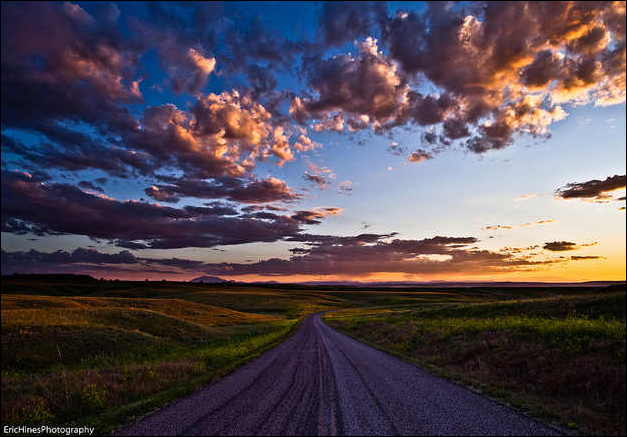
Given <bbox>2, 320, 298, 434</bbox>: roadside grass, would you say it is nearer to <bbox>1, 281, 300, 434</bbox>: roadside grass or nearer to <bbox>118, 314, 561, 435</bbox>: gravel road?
<bbox>1, 281, 300, 434</bbox>: roadside grass

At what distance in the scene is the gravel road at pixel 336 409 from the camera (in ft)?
25.5

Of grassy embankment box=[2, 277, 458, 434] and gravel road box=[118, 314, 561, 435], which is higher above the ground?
gravel road box=[118, 314, 561, 435]

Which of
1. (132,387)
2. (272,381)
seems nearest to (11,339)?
(132,387)

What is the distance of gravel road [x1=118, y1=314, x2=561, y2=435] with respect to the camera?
25.5 feet

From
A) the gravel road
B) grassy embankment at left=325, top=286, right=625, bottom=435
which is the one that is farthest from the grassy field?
the gravel road

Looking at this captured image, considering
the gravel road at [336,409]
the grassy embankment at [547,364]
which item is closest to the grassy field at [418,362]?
the grassy embankment at [547,364]

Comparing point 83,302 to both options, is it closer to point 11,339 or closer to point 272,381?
point 11,339

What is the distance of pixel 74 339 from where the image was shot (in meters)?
26.5

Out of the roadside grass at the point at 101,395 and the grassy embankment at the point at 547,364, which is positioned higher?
the grassy embankment at the point at 547,364

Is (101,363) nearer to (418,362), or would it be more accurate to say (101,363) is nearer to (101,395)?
(101,395)

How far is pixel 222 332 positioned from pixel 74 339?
17.1 metres

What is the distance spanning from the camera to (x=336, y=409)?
9172 mm

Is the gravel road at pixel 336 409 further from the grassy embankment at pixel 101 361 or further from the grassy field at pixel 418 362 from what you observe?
the grassy embankment at pixel 101 361

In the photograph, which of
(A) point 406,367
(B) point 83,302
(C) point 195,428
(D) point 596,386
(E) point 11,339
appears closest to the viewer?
(C) point 195,428
